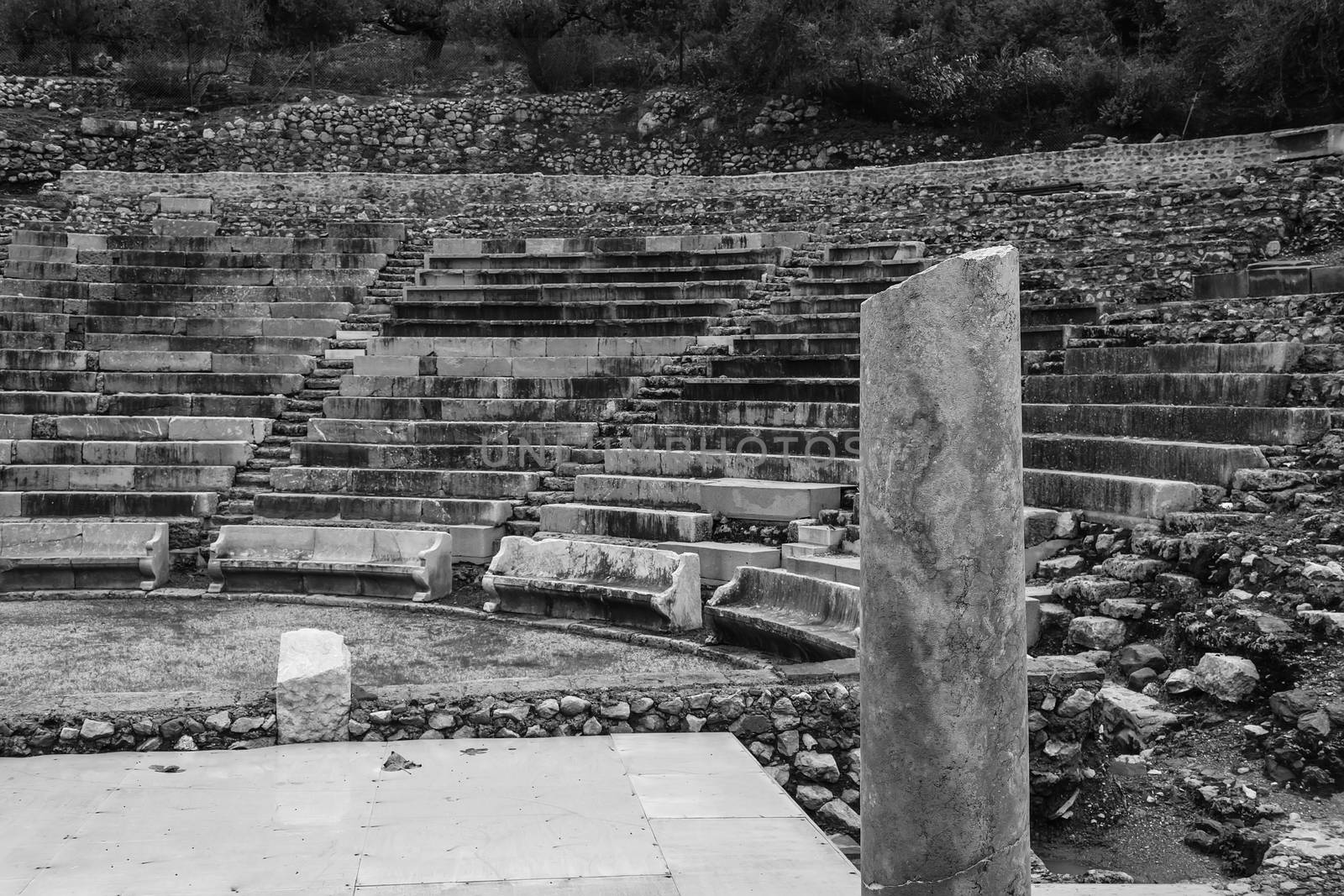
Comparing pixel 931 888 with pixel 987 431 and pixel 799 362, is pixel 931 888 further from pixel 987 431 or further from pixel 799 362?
pixel 799 362

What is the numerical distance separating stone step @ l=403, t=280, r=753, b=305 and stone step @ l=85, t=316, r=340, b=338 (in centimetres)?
125

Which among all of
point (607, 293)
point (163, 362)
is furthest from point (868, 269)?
point (163, 362)

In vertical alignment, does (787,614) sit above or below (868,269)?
below

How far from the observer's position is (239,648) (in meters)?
7.34

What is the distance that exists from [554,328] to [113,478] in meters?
4.71

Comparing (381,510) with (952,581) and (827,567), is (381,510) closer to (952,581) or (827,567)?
(827,567)

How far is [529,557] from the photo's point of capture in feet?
28.7

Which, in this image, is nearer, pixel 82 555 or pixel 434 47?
pixel 82 555

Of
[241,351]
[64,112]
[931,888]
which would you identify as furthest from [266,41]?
[931,888]

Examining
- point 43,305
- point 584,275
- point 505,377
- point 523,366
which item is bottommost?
point 505,377

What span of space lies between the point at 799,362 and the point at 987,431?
8349 millimetres

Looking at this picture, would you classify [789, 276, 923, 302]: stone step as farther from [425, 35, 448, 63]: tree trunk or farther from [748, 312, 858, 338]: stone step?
[425, 35, 448, 63]: tree trunk

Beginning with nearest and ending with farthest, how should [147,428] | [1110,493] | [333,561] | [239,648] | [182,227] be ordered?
[239,648] < [1110,493] < [333,561] < [147,428] < [182,227]

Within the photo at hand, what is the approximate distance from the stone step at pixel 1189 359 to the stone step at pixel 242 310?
844cm
